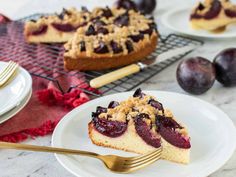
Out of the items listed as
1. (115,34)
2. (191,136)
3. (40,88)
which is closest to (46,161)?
(191,136)

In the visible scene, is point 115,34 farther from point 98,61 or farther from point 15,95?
point 15,95

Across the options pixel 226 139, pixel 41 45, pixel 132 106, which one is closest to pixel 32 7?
pixel 41 45

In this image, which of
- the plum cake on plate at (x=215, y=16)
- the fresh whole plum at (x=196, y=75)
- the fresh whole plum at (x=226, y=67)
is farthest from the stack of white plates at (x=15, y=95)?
the plum cake on plate at (x=215, y=16)

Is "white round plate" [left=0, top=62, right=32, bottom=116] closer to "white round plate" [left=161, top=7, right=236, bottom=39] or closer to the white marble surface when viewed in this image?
the white marble surface

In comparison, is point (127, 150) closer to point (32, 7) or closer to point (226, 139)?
point (226, 139)

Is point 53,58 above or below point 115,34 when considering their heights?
below

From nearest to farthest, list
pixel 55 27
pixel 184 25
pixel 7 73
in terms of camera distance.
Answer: pixel 7 73, pixel 55 27, pixel 184 25
